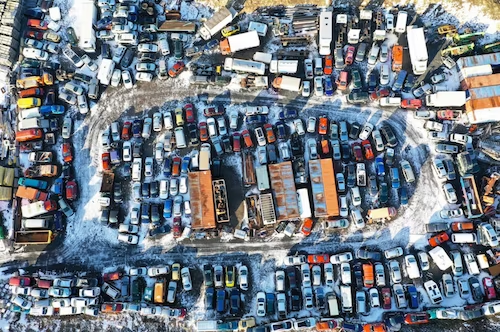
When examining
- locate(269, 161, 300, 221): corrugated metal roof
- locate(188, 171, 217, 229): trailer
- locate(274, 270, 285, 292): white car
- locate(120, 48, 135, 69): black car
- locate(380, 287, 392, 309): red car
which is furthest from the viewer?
locate(120, 48, 135, 69): black car

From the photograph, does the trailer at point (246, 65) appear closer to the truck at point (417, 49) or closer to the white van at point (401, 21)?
the white van at point (401, 21)

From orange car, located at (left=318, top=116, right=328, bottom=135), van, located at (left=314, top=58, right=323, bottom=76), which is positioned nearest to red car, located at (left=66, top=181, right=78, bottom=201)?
orange car, located at (left=318, top=116, right=328, bottom=135)

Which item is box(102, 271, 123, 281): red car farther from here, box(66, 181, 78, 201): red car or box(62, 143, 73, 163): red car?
box(62, 143, 73, 163): red car

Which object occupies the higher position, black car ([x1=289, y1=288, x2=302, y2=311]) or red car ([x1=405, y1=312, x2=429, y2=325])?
black car ([x1=289, y1=288, x2=302, y2=311])

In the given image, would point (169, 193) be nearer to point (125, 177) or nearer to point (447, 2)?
point (125, 177)

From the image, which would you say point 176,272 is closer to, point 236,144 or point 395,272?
point 236,144

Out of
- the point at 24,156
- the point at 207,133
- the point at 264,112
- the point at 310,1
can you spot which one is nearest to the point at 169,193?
the point at 207,133

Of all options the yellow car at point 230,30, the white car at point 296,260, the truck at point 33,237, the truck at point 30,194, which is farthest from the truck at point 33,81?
the white car at point 296,260
